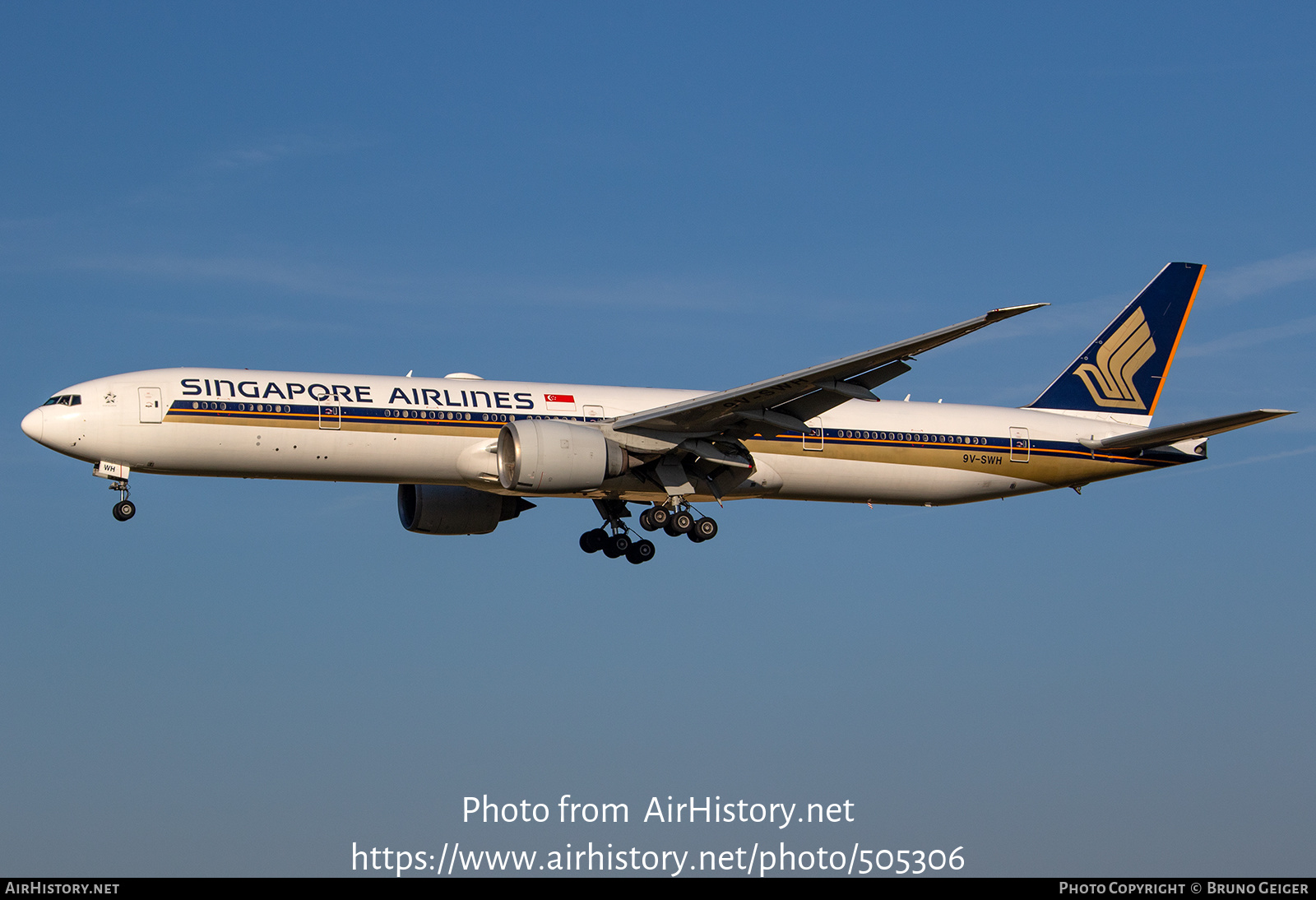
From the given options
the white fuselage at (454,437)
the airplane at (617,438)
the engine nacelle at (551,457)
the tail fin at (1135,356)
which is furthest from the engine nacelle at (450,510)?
the tail fin at (1135,356)

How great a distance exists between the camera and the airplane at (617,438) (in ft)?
128

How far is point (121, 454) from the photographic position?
1531 inches

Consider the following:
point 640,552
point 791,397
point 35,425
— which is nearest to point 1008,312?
point 791,397

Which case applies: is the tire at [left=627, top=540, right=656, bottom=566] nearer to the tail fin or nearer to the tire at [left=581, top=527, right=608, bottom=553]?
the tire at [left=581, top=527, right=608, bottom=553]

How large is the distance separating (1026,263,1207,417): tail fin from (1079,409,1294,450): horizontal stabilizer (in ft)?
8.49

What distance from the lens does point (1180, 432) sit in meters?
43.1

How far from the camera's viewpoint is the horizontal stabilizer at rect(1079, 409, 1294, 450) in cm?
3912

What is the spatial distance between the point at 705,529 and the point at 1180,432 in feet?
42.9

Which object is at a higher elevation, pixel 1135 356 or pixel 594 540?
pixel 1135 356

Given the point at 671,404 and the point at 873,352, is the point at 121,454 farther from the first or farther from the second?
the point at 873,352

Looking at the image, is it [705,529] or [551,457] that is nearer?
[551,457]

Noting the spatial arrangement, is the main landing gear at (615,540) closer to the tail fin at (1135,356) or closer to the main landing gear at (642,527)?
the main landing gear at (642,527)

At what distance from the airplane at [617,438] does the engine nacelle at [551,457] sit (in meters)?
0.05

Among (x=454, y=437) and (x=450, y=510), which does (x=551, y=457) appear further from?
(x=450, y=510)
